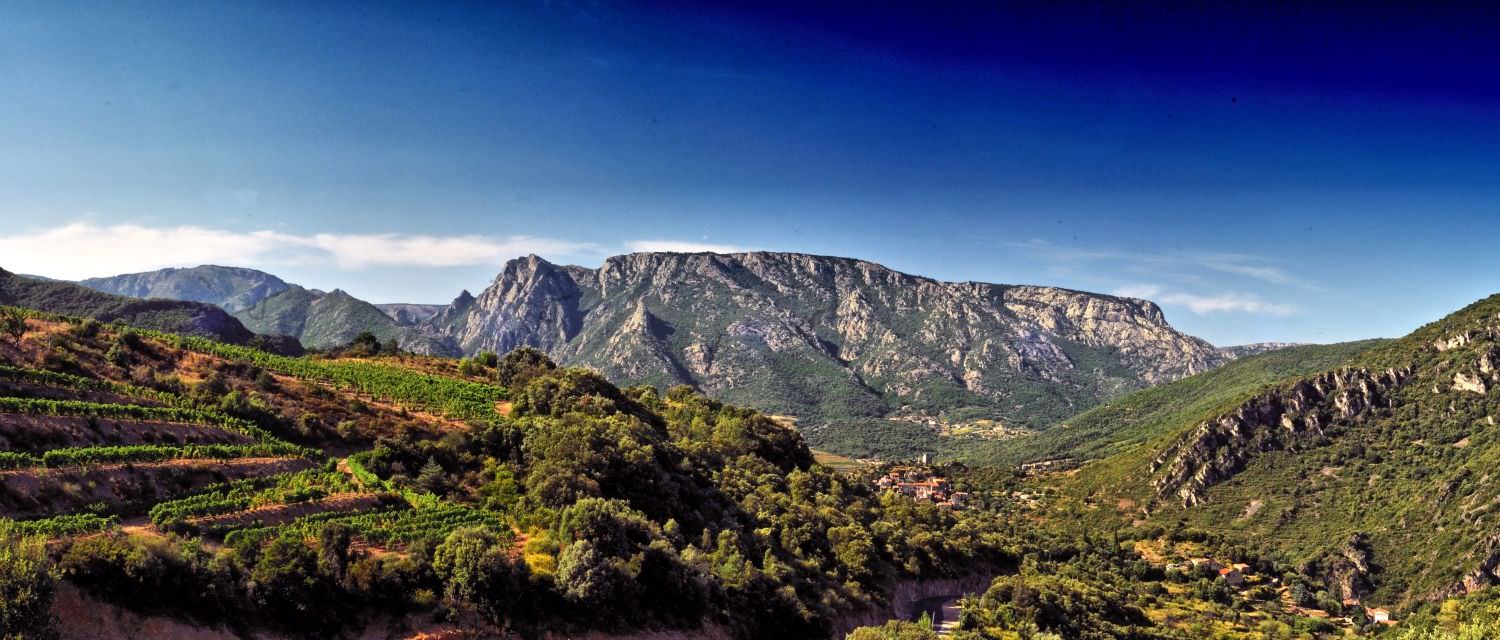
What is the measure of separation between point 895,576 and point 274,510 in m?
40.6

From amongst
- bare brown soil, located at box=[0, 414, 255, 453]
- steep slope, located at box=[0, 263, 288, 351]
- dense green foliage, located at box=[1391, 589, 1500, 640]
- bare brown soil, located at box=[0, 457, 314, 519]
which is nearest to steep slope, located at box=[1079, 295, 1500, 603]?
dense green foliage, located at box=[1391, 589, 1500, 640]

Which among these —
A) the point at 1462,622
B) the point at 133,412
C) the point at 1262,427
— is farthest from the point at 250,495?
the point at 1262,427

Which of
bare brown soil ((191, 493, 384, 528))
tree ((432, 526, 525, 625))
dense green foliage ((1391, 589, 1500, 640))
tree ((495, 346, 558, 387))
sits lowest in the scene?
dense green foliage ((1391, 589, 1500, 640))

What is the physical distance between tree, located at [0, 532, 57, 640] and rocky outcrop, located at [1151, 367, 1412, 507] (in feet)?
440

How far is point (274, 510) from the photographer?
99.9 feet

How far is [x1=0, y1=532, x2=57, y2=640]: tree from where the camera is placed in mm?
17125

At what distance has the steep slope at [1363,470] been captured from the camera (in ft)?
280

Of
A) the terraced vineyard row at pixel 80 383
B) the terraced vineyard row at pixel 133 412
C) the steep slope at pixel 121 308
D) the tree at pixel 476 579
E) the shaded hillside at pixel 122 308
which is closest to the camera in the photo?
the tree at pixel 476 579

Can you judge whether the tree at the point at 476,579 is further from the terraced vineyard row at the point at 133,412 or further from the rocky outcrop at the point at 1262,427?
the rocky outcrop at the point at 1262,427

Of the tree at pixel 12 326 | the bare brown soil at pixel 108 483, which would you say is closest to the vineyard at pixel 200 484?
the bare brown soil at pixel 108 483

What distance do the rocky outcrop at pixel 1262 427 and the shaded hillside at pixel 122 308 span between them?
488 feet

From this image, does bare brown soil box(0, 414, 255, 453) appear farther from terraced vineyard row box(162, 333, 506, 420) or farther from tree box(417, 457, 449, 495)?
terraced vineyard row box(162, 333, 506, 420)

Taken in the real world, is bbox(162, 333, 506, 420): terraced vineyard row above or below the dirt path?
above

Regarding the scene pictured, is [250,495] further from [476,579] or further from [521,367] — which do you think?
[521,367]
